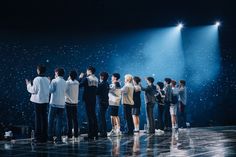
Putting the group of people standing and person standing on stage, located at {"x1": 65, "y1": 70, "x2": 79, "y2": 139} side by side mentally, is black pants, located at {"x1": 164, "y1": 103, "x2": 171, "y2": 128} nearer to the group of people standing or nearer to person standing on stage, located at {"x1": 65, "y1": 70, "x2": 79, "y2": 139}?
the group of people standing

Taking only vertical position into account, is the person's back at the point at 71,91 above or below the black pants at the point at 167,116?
above

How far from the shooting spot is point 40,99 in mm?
9758

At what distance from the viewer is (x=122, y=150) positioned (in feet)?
26.3

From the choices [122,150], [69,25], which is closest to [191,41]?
[69,25]

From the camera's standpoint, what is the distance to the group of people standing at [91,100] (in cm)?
987

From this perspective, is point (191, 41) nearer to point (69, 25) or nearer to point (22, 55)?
point (69, 25)

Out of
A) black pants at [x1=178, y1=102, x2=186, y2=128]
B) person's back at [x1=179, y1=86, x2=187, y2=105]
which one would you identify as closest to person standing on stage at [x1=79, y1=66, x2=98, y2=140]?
person's back at [x1=179, y1=86, x2=187, y2=105]

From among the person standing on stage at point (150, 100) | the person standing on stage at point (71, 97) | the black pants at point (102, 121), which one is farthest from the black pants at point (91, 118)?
the person standing on stage at point (150, 100)

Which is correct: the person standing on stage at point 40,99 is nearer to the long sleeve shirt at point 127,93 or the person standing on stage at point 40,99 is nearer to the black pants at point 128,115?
the long sleeve shirt at point 127,93

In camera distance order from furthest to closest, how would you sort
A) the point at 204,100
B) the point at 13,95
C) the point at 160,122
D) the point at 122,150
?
the point at 204,100 < the point at 13,95 < the point at 160,122 < the point at 122,150

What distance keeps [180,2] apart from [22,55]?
10.3m

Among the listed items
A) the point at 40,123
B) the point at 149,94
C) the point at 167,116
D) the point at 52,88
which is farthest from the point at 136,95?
the point at 40,123

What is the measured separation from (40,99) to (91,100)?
1.70 meters

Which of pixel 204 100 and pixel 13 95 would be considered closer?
pixel 13 95
